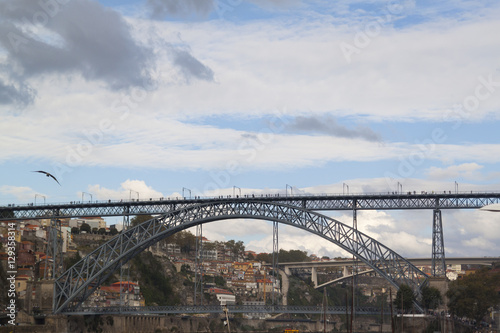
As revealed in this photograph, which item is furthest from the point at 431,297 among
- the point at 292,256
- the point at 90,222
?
the point at 292,256

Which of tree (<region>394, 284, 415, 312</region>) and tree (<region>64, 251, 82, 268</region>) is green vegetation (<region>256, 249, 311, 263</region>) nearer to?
tree (<region>64, 251, 82, 268</region>)

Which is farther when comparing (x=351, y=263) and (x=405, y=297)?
(x=351, y=263)

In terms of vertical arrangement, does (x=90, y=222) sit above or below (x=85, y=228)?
above

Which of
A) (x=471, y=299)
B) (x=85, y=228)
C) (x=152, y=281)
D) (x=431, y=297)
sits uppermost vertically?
(x=85, y=228)

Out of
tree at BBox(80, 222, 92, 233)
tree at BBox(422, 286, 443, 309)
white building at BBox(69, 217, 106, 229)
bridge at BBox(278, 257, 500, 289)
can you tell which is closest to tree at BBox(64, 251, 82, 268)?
tree at BBox(80, 222, 92, 233)

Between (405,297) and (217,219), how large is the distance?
21136 millimetres

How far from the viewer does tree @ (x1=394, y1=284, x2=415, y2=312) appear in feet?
216

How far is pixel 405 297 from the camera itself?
65.9 meters

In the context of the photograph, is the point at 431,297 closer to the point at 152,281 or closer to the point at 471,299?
the point at 471,299

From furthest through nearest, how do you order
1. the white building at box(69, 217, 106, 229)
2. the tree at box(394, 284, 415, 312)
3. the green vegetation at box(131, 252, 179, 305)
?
the white building at box(69, 217, 106, 229) < the green vegetation at box(131, 252, 179, 305) < the tree at box(394, 284, 415, 312)

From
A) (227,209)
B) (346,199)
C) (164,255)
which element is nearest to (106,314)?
(227,209)

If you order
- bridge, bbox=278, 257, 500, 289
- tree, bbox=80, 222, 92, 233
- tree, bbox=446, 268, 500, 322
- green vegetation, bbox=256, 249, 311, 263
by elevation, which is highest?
tree, bbox=80, 222, 92, 233

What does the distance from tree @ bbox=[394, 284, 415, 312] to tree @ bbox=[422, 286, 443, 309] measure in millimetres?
1198

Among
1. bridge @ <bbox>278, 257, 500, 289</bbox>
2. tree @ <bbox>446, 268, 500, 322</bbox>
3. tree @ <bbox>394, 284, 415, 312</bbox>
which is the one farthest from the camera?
bridge @ <bbox>278, 257, 500, 289</bbox>
